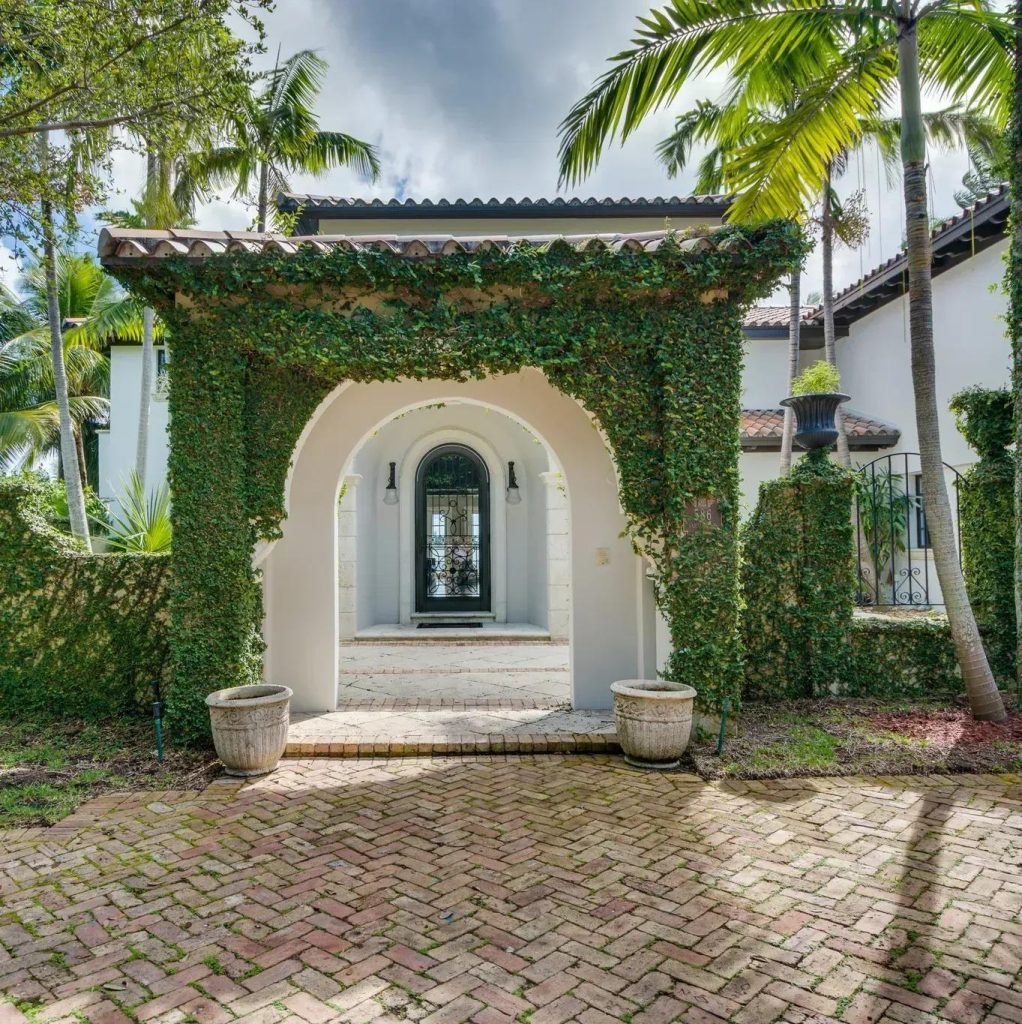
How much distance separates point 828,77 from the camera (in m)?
6.36

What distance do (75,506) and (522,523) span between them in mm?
6954

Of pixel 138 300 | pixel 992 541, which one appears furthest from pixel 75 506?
pixel 992 541

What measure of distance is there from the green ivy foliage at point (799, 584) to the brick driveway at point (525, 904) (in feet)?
6.12

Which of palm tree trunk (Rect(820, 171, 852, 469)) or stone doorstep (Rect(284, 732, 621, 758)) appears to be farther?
palm tree trunk (Rect(820, 171, 852, 469))

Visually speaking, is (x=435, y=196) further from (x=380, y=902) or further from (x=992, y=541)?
(x=380, y=902)

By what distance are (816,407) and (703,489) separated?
2.09 metres

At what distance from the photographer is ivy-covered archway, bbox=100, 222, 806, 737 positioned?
5.85 metres

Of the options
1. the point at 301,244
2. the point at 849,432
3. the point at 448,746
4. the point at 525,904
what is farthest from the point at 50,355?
the point at 525,904

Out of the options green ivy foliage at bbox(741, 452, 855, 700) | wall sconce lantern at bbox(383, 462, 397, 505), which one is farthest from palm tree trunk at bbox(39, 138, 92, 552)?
green ivy foliage at bbox(741, 452, 855, 700)

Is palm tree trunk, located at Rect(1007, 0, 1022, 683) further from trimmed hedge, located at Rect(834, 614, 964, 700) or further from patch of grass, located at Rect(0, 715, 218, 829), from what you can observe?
patch of grass, located at Rect(0, 715, 218, 829)

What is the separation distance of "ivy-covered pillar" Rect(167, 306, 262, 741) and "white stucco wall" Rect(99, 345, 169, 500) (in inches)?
481

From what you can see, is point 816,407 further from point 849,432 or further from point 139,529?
point 139,529

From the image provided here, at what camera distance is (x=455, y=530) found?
1325 cm

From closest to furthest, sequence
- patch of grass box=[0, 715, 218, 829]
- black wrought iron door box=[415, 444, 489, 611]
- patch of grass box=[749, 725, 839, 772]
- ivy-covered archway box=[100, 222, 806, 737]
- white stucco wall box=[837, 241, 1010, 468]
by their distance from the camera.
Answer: patch of grass box=[0, 715, 218, 829], patch of grass box=[749, 725, 839, 772], ivy-covered archway box=[100, 222, 806, 737], white stucco wall box=[837, 241, 1010, 468], black wrought iron door box=[415, 444, 489, 611]
